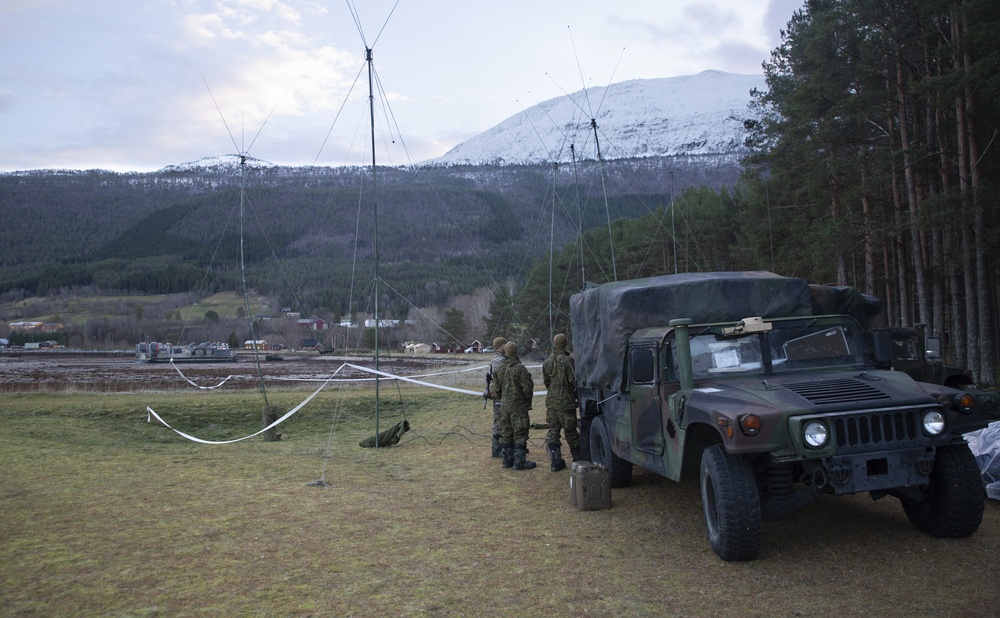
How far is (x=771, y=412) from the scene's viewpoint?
19.2 ft

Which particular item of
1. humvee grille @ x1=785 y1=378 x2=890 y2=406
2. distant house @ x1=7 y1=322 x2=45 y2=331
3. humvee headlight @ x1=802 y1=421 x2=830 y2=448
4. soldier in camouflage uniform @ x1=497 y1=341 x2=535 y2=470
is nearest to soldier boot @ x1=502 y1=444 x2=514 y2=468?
soldier in camouflage uniform @ x1=497 y1=341 x2=535 y2=470

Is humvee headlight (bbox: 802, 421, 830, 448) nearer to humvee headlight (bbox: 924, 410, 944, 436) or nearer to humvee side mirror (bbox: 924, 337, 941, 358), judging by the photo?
humvee headlight (bbox: 924, 410, 944, 436)

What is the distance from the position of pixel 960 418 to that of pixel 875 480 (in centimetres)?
101

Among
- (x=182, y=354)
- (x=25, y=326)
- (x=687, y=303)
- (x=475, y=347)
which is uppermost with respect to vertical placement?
(x=25, y=326)

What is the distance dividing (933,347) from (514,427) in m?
5.88

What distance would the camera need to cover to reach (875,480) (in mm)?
5871

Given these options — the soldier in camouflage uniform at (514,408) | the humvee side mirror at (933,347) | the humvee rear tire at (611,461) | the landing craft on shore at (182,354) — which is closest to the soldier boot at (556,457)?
the soldier in camouflage uniform at (514,408)

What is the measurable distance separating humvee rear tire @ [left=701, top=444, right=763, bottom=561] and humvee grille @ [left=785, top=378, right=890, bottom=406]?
2.52ft

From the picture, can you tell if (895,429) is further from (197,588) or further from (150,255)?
(150,255)

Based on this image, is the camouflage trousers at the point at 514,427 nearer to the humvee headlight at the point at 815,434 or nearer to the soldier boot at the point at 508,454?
the soldier boot at the point at 508,454

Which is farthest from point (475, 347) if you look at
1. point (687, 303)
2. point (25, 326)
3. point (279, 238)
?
point (687, 303)

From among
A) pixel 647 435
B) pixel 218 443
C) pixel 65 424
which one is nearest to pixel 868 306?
pixel 647 435

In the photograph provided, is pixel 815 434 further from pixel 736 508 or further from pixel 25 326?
pixel 25 326

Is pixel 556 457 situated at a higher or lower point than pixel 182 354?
lower
